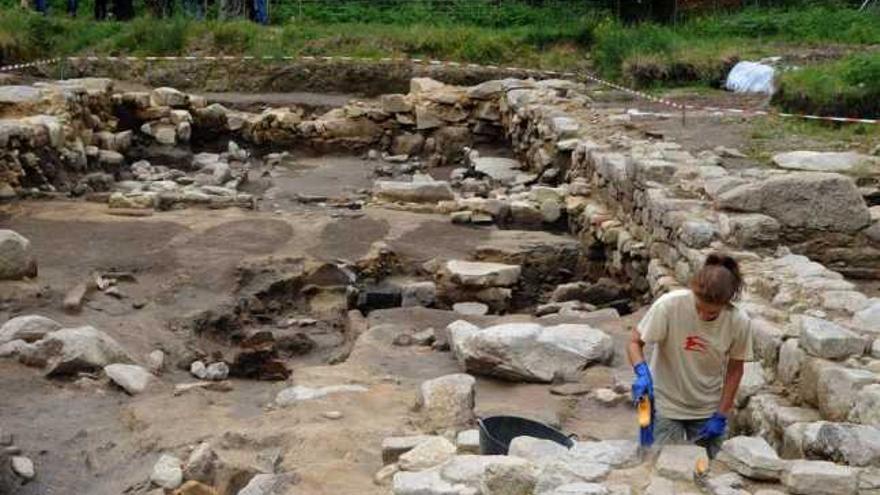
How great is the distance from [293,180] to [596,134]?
14.0 feet

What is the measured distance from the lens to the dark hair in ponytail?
4586 millimetres

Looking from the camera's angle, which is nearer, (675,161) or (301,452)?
(301,452)

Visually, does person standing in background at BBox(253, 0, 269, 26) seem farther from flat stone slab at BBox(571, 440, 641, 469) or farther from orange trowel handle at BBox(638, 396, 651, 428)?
orange trowel handle at BBox(638, 396, 651, 428)

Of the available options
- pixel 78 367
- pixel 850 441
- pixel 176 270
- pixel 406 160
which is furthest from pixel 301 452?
pixel 406 160

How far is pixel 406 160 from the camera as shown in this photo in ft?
52.5

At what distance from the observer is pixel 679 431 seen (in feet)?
16.1

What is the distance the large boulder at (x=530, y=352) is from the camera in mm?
6775

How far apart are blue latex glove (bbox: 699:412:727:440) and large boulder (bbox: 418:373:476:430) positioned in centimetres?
147

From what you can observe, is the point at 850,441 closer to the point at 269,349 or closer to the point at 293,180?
the point at 269,349

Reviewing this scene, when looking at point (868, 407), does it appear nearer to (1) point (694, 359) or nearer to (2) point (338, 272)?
(1) point (694, 359)

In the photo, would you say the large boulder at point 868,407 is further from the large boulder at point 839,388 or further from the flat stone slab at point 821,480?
the flat stone slab at point 821,480

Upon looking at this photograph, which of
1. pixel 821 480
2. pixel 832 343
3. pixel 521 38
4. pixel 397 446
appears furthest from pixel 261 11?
pixel 821 480

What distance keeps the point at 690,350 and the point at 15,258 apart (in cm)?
590

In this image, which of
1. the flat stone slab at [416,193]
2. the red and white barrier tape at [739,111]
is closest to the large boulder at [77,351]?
the flat stone slab at [416,193]
